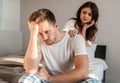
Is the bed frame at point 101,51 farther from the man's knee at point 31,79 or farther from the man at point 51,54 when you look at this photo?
the man's knee at point 31,79

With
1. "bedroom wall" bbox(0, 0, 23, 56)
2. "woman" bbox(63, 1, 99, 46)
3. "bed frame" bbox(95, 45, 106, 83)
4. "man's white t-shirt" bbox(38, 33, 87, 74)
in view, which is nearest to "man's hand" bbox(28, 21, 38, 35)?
"man's white t-shirt" bbox(38, 33, 87, 74)

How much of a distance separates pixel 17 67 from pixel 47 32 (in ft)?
2.90

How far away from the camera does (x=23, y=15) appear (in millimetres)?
3643

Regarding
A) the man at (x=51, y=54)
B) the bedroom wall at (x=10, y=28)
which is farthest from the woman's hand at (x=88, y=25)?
the bedroom wall at (x=10, y=28)

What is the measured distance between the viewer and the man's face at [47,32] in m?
1.22

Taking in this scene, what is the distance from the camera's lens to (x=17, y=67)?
2.02 m

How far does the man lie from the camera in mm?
1190

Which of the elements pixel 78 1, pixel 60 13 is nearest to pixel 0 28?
pixel 60 13

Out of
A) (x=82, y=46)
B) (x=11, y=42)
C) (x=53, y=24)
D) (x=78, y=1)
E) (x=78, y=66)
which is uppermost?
(x=78, y=1)

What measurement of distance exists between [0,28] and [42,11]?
1.93 m

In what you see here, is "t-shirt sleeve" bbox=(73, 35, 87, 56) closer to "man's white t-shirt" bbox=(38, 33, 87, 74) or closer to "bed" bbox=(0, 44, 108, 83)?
"man's white t-shirt" bbox=(38, 33, 87, 74)

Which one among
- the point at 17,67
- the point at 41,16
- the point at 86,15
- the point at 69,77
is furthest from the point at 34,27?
the point at 86,15

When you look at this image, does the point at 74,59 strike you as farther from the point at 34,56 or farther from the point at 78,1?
the point at 78,1

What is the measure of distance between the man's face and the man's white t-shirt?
4 cm
